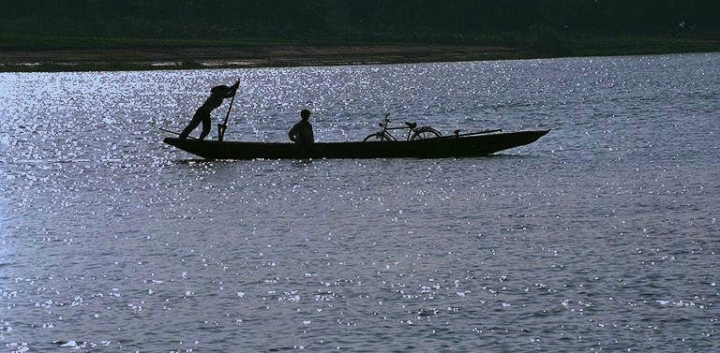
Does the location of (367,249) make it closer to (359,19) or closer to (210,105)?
(210,105)

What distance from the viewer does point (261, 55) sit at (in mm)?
154375

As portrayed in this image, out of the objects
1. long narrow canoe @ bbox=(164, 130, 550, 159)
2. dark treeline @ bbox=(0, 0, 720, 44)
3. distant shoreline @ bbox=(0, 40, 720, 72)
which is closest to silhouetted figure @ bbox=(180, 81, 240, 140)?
long narrow canoe @ bbox=(164, 130, 550, 159)

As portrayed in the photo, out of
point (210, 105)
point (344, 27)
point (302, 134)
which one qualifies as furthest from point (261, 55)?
point (302, 134)

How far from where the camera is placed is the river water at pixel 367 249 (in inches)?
830

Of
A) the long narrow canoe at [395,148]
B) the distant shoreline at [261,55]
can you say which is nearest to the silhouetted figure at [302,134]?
the long narrow canoe at [395,148]

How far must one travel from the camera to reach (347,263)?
87.2 ft

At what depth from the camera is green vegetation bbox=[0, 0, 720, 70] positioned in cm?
15138

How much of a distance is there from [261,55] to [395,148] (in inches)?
4266

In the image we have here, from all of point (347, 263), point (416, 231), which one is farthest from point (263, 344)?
point (416, 231)

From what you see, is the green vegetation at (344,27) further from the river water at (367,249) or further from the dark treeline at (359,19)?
the river water at (367,249)

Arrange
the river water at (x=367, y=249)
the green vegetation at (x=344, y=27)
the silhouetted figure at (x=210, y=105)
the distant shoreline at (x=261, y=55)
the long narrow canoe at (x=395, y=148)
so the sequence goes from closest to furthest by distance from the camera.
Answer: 1. the river water at (x=367, y=249)
2. the long narrow canoe at (x=395, y=148)
3. the silhouetted figure at (x=210, y=105)
4. the distant shoreline at (x=261, y=55)
5. the green vegetation at (x=344, y=27)

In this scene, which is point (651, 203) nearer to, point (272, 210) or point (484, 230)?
point (484, 230)

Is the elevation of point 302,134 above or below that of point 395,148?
above

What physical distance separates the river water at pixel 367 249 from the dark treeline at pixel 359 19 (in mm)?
105823
